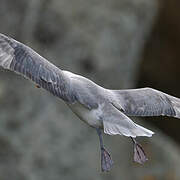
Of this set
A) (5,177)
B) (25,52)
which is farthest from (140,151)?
(5,177)

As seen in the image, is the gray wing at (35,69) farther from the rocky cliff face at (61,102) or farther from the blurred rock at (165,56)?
the blurred rock at (165,56)

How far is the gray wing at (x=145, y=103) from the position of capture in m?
3.73

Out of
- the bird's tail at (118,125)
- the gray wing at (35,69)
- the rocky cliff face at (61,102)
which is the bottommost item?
the rocky cliff face at (61,102)

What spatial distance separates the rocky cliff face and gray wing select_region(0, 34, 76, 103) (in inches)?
110

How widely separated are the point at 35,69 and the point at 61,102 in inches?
116

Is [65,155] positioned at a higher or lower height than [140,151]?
lower

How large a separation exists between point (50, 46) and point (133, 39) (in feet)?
2.65

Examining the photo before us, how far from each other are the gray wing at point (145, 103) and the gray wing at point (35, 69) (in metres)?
0.33

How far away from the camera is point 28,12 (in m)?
6.43

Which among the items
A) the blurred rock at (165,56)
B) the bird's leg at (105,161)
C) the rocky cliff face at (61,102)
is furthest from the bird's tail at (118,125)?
the blurred rock at (165,56)

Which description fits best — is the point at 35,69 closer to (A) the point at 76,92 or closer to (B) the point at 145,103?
(A) the point at 76,92

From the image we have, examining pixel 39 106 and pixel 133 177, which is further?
pixel 133 177

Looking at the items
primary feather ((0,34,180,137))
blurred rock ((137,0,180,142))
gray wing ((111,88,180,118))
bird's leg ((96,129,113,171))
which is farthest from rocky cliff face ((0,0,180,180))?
primary feather ((0,34,180,137))

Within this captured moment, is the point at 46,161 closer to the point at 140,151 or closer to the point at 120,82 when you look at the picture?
the point at 120,82
